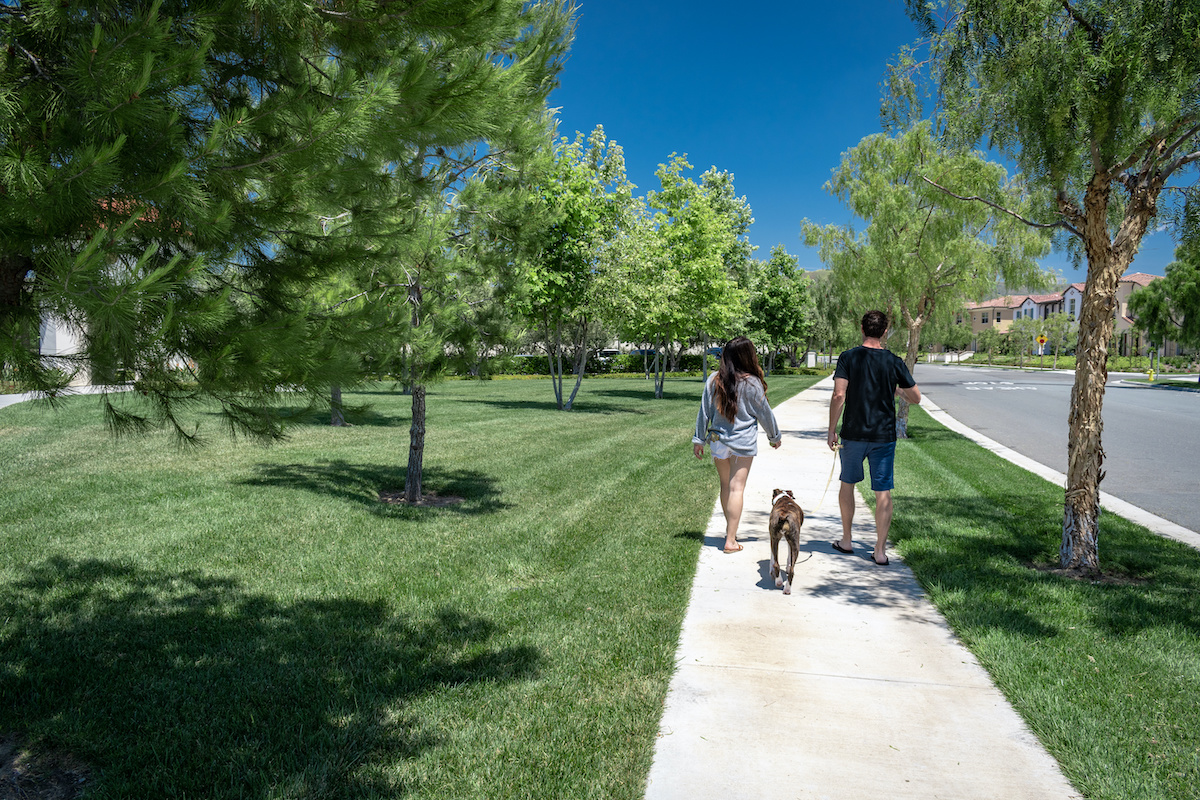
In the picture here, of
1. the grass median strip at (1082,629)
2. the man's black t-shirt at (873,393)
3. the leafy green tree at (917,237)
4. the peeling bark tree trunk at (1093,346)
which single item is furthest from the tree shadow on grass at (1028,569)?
the leafy green tree at (917,237)

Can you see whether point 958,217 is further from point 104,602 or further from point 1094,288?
point 104,602

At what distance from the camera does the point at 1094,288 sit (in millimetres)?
5320

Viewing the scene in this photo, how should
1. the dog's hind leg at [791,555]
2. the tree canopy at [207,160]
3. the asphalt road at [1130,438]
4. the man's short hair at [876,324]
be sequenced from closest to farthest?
the tree canopy at [207,160], the dog's hind leg at [791,555], the man's short hair at [876,324], the asphalt road at [1130,438]

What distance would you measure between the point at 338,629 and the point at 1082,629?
449cm

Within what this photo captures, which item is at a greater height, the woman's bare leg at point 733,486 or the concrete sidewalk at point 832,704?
the woman's bare leg at point 733,486

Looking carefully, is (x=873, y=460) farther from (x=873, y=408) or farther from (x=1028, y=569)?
(x=1028, y=569)

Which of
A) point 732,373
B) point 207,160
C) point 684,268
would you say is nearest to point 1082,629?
point 732,373

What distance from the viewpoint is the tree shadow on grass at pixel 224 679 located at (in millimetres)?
2938

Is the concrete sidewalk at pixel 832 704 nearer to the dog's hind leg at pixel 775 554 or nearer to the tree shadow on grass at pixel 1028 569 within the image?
the dog's hind leg at pixel 775 554

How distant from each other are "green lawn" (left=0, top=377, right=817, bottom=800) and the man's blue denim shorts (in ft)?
4.75

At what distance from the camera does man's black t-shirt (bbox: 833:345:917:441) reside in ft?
18.3

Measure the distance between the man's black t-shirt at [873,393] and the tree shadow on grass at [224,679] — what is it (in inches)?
123

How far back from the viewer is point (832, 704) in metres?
3.53

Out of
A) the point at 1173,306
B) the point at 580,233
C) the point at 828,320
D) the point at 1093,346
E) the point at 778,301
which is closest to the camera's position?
the point at 1093,346
